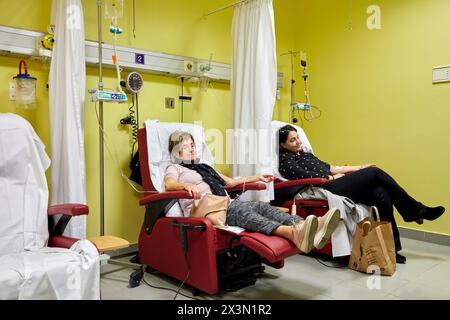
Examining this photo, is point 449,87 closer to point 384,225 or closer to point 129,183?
point 384,225

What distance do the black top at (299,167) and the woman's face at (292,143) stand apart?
35mm

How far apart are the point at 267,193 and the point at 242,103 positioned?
0.71 meters

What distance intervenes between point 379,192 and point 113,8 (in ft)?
7.99

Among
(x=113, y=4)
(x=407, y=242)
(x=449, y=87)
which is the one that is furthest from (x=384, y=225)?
(x=113, y=4)

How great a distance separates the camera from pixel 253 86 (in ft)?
9.12

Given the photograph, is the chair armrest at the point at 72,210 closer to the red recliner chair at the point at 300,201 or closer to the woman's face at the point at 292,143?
the red recliner chair at the point at 300,201

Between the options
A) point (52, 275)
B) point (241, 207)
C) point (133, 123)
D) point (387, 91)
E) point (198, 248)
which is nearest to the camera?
point (52, 275)

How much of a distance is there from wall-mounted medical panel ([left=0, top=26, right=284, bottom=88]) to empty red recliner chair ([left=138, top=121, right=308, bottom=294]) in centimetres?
62

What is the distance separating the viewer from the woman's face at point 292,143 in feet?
10.3

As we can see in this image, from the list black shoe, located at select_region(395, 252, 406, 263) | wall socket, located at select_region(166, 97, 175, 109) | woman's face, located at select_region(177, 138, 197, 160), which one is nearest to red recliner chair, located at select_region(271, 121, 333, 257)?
black shoe, located at select_region(395, 252, 406, 263)

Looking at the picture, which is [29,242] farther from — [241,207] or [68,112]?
[241,207]

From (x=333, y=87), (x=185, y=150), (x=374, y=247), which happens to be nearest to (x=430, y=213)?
(x=374, y=247)

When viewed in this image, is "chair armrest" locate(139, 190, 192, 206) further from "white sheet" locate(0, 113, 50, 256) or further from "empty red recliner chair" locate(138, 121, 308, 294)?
"white sheet" locate(0, 113, 50, 256)

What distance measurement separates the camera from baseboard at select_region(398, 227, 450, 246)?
Answer: 320cm
